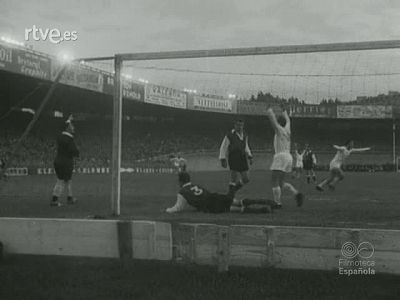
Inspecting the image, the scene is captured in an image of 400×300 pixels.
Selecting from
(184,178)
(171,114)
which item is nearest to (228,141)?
(184,178)

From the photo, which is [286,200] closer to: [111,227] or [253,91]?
[253,91]

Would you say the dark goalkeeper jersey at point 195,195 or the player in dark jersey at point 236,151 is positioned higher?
the player in dark jersey at point 236,151

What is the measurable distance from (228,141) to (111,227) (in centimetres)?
559

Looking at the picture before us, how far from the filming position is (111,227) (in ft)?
19.9

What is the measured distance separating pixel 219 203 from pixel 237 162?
5.89ft

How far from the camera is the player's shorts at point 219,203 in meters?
9.80

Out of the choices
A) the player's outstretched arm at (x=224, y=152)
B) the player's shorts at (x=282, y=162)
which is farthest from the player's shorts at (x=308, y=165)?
the player's shorts at (x=282, y=162)

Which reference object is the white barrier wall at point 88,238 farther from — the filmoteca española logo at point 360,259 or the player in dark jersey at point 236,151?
the player in dark jersey at point 236,151

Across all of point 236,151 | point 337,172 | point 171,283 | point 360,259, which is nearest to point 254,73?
point 236,151

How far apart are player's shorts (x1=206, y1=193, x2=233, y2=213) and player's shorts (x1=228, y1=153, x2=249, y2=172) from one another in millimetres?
1681

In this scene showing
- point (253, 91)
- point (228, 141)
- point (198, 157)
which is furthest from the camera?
point (198, 157)

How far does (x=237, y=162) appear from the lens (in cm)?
1144

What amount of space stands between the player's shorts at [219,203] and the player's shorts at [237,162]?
168 cm

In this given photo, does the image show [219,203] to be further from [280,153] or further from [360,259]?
[360,259]
